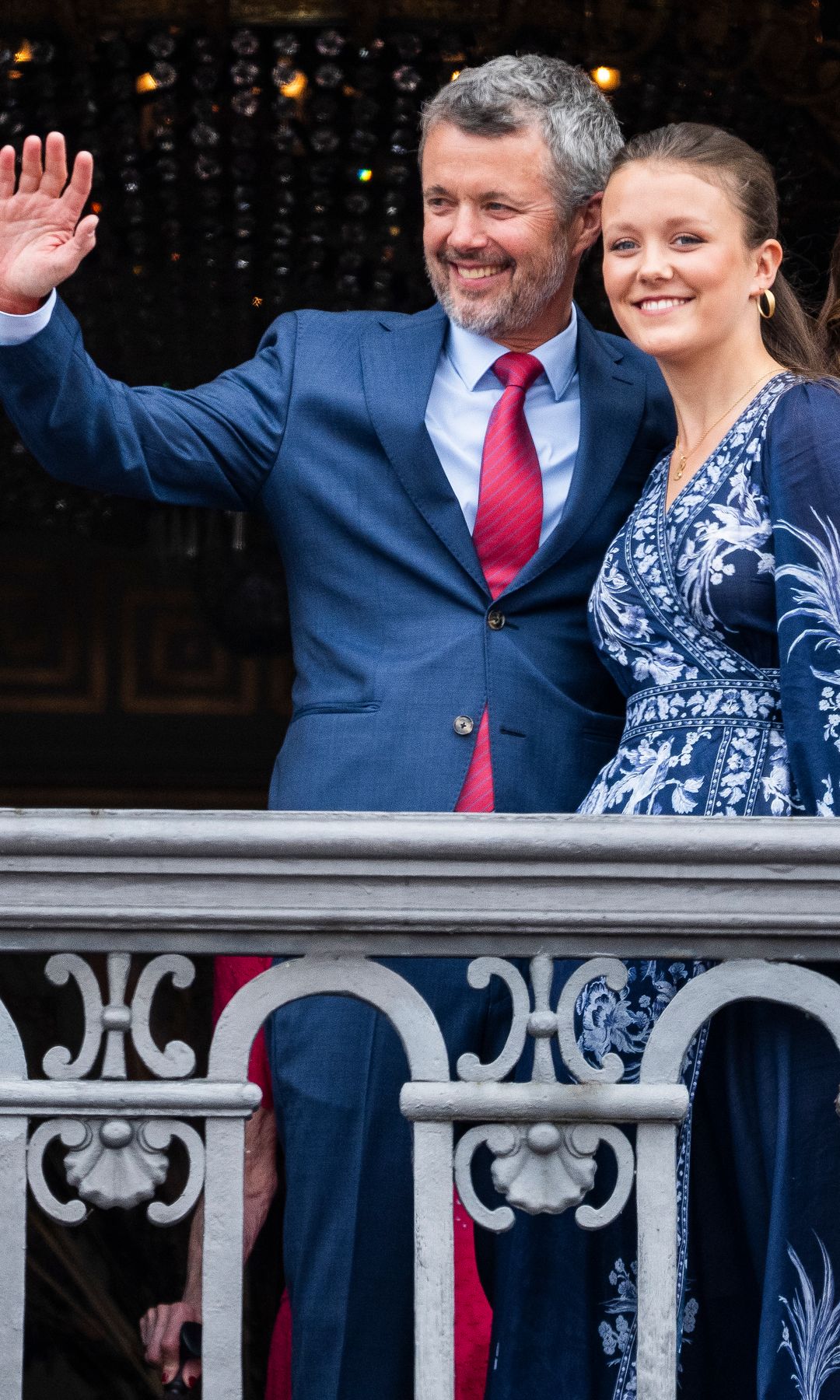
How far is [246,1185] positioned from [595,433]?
1.07 metres

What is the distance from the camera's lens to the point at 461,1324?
261cm

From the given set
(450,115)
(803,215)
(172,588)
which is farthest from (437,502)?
(172,588)

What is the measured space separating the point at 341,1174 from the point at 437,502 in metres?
0.80

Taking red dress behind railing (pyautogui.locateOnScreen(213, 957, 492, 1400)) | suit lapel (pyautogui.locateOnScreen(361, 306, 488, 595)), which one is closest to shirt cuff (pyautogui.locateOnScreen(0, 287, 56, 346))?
suit lapel (pyautogui.locateOnScreen(361, 306, 488, 595))

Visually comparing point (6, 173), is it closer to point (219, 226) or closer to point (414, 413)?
point (414, 413)

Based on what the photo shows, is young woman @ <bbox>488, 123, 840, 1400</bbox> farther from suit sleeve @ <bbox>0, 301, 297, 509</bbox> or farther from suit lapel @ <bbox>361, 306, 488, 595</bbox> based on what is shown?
suit sleeve @ <bbox>0, 301, 297, 509</bbox>

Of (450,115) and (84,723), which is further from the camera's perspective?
(84,723)

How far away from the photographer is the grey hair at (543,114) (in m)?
2.53

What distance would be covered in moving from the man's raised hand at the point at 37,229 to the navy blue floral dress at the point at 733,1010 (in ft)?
2.31

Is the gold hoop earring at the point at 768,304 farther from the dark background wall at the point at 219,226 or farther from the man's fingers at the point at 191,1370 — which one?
the man's fingers at the point at 191,1370

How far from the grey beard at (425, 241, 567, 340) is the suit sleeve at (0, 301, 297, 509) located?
21 cm

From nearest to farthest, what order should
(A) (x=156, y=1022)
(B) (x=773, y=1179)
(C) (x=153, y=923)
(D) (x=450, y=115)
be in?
(C) (x=153, y=923)
(B) (x=773, y=1179)
(D) (x=450, y=115)
(A) (x=156, y=1022)

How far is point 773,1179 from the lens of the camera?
1981 millimetres

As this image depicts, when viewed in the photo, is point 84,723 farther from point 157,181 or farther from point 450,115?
point 450,115
